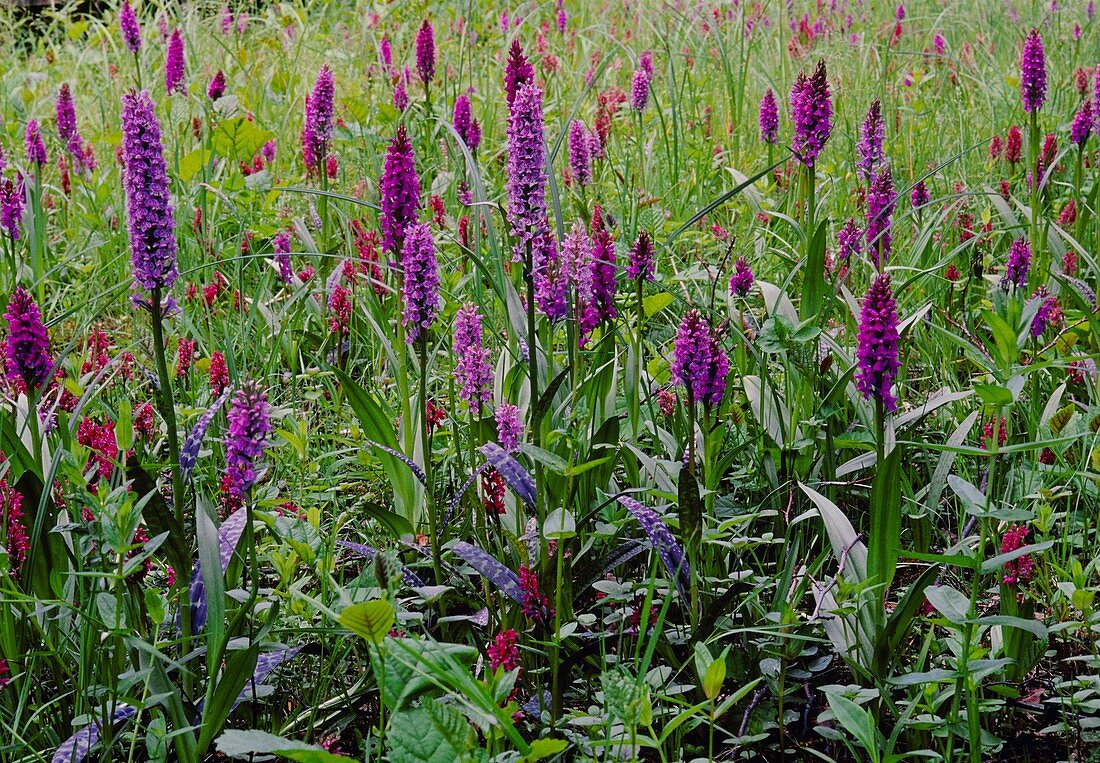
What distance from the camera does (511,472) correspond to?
1.87 m

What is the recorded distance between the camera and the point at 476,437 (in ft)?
7.10

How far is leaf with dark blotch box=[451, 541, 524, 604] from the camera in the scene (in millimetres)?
1814

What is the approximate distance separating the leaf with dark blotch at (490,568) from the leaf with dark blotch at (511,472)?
0.44ft

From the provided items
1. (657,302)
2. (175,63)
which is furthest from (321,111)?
(657,302)

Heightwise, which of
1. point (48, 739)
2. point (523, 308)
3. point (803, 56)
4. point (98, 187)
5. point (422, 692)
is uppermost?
point (803, 56)

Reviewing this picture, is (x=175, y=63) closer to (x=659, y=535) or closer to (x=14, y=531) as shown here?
(x=14, y=531)

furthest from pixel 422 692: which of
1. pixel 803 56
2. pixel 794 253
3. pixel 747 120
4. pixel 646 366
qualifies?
pixel 803 56

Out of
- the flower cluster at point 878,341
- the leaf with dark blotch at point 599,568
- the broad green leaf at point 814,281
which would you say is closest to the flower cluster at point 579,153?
the broad green leaf at point 814,281

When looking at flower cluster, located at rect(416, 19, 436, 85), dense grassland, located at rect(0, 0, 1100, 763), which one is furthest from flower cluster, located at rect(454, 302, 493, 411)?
flower cluster, located at rect(416, 19, 436, 85)

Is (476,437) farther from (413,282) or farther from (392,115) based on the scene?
(392,115)

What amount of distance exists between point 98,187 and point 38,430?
2.35m

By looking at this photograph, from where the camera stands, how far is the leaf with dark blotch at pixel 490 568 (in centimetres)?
181

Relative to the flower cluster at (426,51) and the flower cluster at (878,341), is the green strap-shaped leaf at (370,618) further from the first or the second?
the flower cluster at (426,51)

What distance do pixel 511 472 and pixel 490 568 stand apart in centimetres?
17
